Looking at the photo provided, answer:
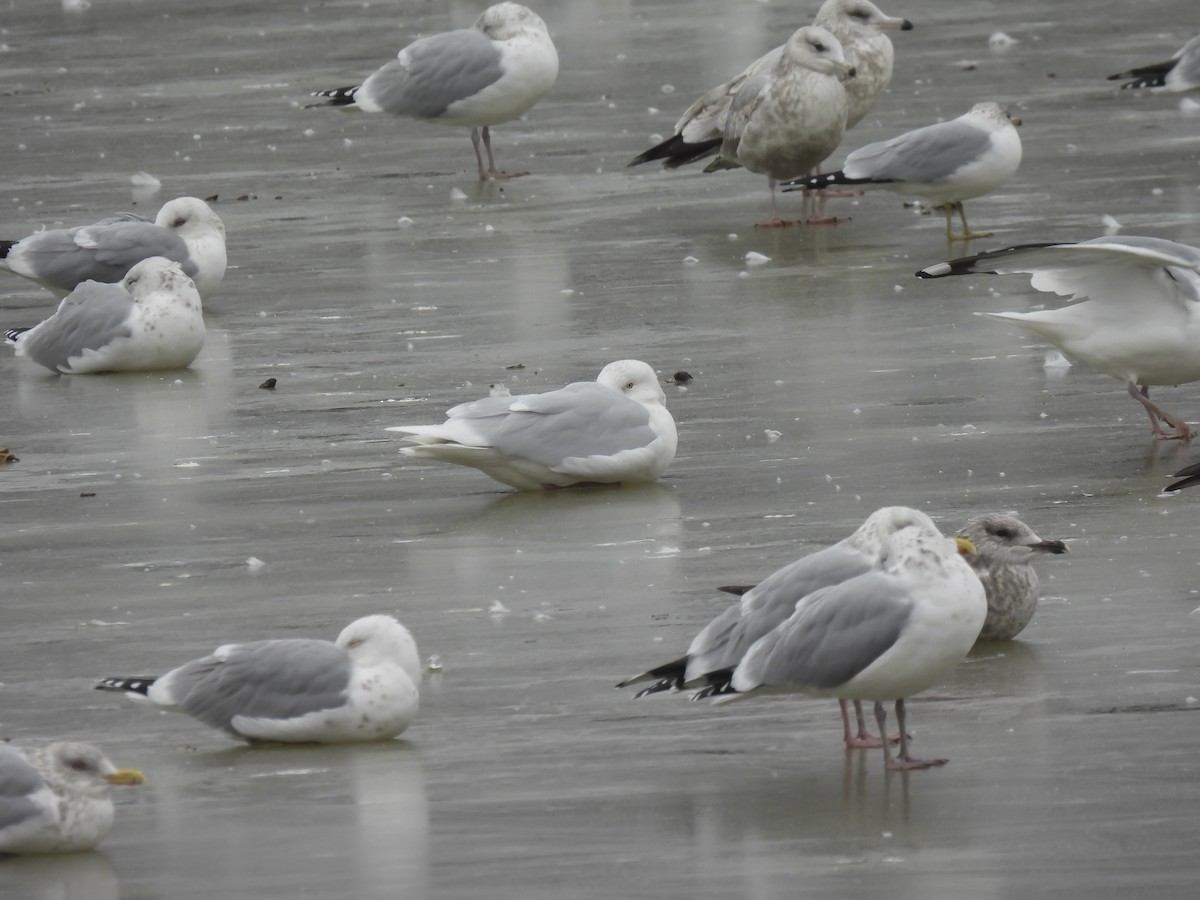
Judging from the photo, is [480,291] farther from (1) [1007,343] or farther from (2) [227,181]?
(2) [227,181]

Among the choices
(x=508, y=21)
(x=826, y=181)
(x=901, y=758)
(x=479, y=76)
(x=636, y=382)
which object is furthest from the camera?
(x=508, y=21)

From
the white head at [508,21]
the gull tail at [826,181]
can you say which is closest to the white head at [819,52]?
the gull tail at [826,181]

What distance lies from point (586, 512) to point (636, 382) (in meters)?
0.59

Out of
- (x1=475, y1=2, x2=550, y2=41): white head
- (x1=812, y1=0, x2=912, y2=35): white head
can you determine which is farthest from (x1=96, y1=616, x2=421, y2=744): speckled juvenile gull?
(x1=475, y1=2, x2=550, y2=41): white head

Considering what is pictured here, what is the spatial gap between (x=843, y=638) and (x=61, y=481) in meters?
4.52

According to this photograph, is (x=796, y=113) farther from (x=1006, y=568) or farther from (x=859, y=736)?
(x=859, y=736)

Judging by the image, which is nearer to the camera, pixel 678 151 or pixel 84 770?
pixel 84 770

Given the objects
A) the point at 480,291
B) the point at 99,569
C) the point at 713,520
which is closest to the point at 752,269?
the point at 480,291

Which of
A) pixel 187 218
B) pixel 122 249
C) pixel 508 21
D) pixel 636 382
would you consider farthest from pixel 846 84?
pixel 636 382

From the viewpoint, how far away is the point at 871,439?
29.7 ft

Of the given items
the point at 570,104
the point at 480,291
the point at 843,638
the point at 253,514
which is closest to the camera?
the point at 843,638

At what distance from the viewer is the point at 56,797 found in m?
5.25

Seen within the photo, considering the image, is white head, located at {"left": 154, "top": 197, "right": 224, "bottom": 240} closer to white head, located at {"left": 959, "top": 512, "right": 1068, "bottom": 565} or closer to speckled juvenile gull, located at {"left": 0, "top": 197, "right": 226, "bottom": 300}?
speckled juvenile gull, located at {"left": 0, "top": 197, "right": 226, "bottom": 300}

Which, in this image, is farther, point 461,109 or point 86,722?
point 461,109
